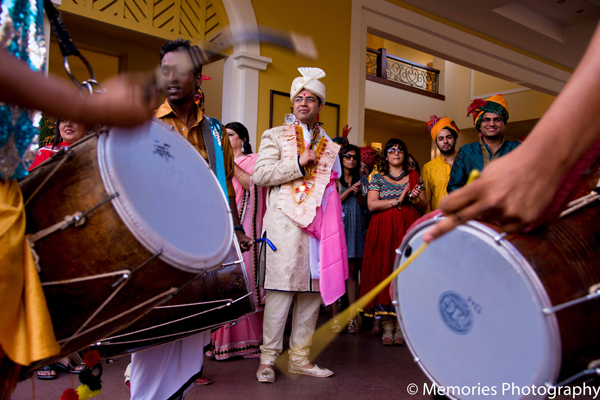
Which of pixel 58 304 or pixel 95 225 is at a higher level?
pixel 95 225

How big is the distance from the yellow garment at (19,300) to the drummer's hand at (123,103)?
0.98 ft

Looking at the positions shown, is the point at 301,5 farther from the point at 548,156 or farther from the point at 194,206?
the point at 548,156

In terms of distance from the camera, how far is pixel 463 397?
1205 millimetres

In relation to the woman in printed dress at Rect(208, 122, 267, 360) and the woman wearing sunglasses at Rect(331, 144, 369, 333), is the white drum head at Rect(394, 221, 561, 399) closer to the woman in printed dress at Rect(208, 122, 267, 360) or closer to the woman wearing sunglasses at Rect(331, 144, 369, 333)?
the woman in printed dress at Rect(208, 122, 267, 360)

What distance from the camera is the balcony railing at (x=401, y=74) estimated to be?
11.8 m

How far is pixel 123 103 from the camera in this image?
964mm

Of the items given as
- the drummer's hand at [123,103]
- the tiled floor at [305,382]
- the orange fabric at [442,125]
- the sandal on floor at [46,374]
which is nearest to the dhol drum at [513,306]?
the drummer's hand at [123,103]

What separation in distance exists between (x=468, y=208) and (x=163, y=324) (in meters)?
1.20

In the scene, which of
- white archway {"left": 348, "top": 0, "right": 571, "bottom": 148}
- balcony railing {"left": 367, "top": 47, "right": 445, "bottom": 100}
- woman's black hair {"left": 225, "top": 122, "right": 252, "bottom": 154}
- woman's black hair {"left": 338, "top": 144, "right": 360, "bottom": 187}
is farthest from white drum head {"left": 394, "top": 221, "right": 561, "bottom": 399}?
balcony railing {"left": 367, "top": 47, "right": 445, "bottom": 100}

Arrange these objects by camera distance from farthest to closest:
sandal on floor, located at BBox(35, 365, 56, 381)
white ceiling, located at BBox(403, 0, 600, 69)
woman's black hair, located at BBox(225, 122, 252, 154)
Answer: white ceiling, located at BBox(403, 0, 600, 69) < woman's black hair, located at BBox(225, 122, 252, 154) < sandal on floor, located at BBox(35, 365, 56, 381)

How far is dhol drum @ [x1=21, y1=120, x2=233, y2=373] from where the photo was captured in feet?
3.50

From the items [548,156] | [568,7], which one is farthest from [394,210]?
[568,7]

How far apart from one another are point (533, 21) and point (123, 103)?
914 centimetres

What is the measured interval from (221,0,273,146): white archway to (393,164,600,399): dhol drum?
12.9 ft
